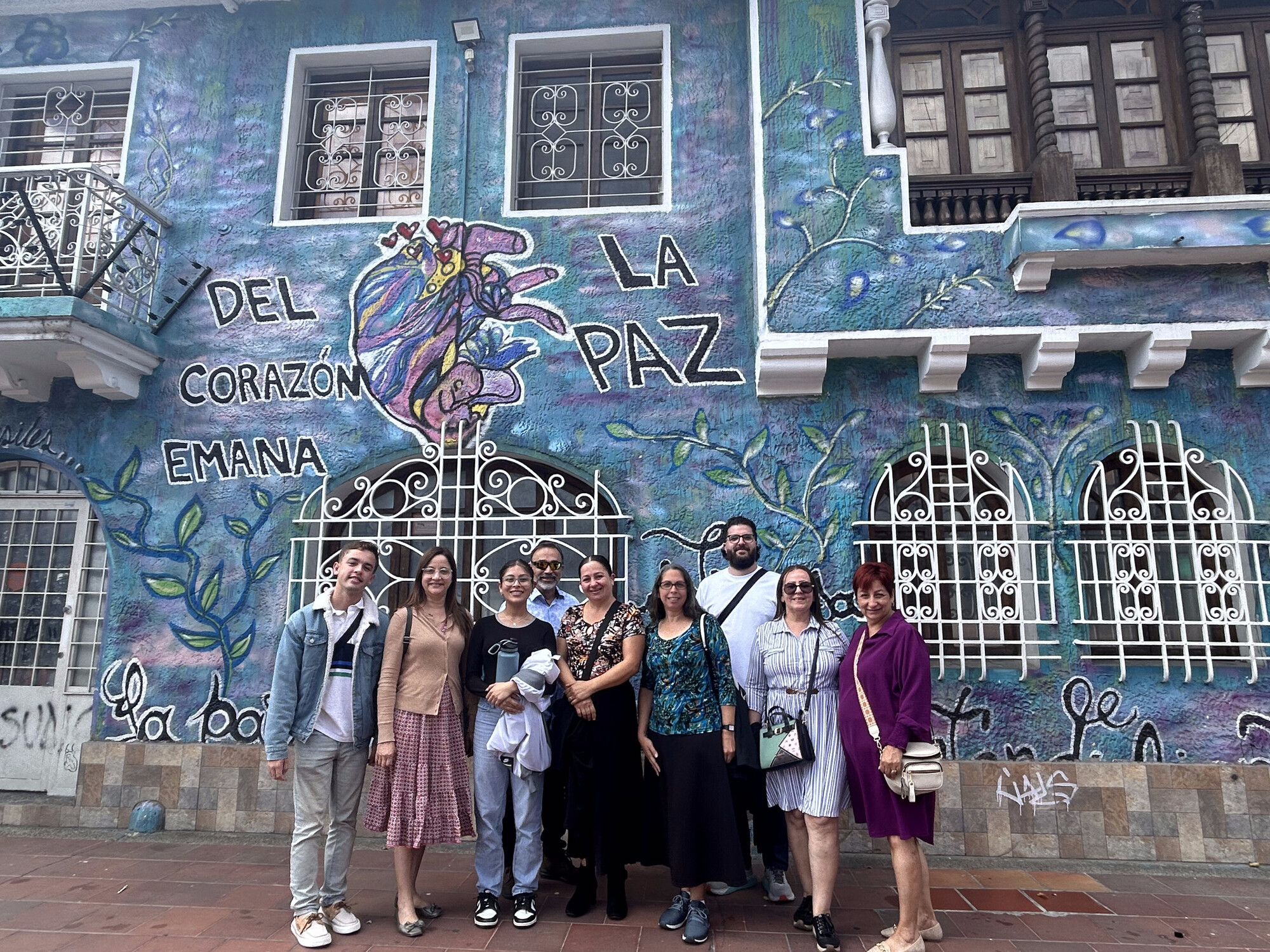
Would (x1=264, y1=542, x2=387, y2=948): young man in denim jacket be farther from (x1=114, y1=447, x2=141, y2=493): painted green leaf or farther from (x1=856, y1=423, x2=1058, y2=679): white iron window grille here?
(x1=856, y1=423, x2=1058, y2=679): white iron window grille

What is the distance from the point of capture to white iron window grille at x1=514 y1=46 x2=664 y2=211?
6.80 m

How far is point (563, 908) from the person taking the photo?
4.33 meters

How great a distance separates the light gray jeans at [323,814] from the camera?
13.1ft

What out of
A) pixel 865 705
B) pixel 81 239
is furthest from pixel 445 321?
pixel 865 705

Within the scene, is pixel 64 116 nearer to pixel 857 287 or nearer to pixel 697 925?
pixel 857 287

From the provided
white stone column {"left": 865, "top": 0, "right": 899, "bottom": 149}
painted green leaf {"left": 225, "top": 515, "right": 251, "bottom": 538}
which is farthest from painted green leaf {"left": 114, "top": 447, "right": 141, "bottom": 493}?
white stone column {"left": 865, "top": 0, "right": 899, "bottom": 149}

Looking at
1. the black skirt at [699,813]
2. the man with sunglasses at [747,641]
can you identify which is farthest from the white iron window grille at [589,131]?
the black skirt at [699,813]

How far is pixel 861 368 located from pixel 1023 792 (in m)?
3.03

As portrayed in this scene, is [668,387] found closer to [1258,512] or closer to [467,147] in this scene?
[467,147]

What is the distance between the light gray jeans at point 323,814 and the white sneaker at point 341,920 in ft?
0.10


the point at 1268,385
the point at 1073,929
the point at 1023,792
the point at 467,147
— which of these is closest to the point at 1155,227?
the point at 1268,385

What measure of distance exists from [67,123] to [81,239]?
207 centimetres

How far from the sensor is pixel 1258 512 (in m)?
5.72

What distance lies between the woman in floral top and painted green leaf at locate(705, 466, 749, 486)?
1.98 m
